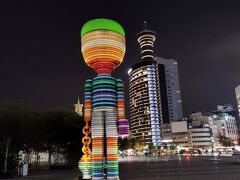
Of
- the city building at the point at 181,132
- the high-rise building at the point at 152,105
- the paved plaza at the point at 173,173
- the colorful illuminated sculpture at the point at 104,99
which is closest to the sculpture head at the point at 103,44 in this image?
the colorful illuminated sculpture at the point at 104,99

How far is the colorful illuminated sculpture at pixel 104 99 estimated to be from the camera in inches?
656

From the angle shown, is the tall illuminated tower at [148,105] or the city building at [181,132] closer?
the city building at [181,132]

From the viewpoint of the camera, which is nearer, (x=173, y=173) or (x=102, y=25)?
(x=102, y=25)

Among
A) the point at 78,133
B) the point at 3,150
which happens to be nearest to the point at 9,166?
the point at 3,150

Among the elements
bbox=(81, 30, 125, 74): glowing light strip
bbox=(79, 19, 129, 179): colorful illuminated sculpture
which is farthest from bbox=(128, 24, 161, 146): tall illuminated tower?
bbox=(81, 30, 125, 74): glowing light strip

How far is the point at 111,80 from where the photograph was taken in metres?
17.4

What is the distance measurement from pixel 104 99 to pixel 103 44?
321 cm

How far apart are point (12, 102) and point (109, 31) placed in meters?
19.7

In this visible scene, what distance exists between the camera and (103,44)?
1684 centimetres

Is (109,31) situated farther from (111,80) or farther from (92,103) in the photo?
(92,103)

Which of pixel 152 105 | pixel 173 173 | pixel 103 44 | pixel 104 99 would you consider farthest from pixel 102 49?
pixel 152 105

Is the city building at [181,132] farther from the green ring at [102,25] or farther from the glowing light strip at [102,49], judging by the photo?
the green ring at [102,25]

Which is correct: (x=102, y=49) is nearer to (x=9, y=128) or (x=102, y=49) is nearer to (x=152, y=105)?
(x=9, y=128)

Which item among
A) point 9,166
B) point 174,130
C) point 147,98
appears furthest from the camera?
point 147,98
